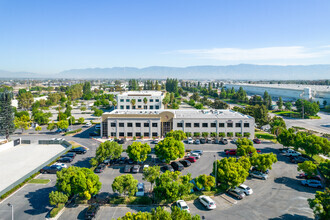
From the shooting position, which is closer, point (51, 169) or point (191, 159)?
point (51, 169)

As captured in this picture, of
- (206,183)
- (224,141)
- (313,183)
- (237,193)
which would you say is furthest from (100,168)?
(313,183)

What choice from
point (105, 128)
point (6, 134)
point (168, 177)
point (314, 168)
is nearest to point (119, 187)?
point (168, 177)

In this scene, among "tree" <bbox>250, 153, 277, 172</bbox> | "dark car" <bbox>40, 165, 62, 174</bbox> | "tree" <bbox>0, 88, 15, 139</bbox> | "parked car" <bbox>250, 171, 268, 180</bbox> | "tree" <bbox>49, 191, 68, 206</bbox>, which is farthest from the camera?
"tree" <bbox>0, 88, 15, 139</bbox>

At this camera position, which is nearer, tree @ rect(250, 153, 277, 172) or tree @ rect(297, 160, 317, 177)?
tree @ rect(297, 160, 317, 177)

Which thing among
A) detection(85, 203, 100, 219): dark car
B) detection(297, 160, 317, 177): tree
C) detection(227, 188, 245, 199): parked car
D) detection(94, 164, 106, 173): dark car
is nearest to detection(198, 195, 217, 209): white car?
detection(227, 188, 245, 199): parked car

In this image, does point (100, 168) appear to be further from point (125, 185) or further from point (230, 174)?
point (230, 174)

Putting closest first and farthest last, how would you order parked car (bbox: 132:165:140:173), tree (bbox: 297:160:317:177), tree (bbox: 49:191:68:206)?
tree (bbox: 49:191:68:206) → tree (bbox: 297:160:317:177) → parked car (bbox: 132:165:140:173)

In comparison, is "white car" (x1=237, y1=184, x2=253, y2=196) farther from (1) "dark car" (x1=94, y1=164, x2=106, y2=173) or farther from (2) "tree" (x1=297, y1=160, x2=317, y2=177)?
(1) "dark car" (x1=94, y1=164, x2=106, y2=173)

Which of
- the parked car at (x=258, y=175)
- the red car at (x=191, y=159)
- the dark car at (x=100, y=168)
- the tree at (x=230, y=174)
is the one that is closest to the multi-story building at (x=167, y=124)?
the red car at (x=191, y=159)
